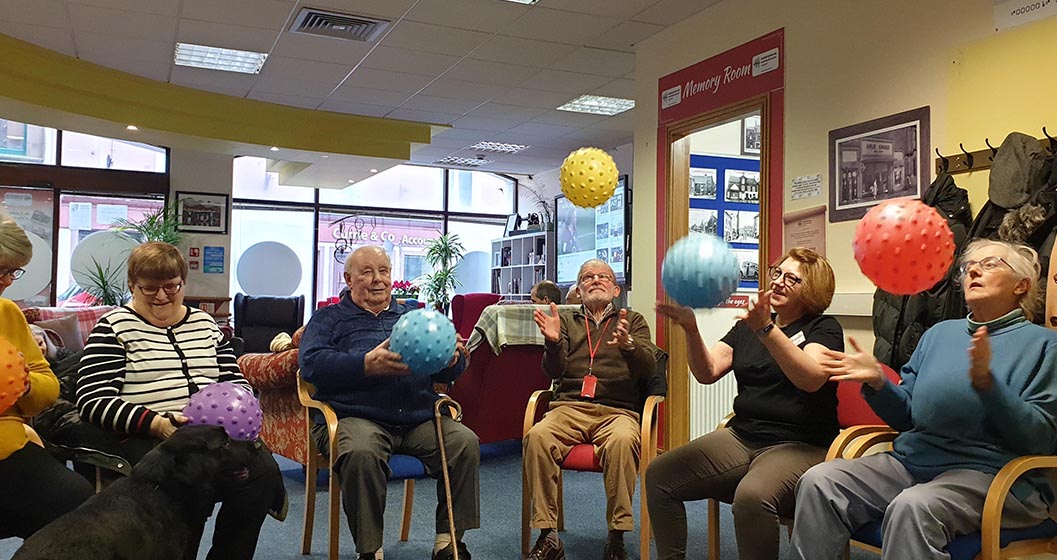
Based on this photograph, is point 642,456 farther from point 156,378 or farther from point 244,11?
point 244,11

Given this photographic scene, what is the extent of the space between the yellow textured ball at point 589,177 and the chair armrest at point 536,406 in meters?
0.88

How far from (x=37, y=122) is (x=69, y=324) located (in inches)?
120

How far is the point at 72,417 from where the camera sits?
2488 mm

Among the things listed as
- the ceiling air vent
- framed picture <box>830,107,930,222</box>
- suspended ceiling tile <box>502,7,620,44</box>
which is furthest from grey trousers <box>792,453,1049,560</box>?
the ceiling air vent

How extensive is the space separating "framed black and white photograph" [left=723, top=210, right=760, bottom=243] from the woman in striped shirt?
4.00 meters

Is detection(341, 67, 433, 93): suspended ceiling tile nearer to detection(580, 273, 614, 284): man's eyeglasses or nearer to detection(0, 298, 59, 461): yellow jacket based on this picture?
detection(580, 273, 614, 284): man's eyeglasses

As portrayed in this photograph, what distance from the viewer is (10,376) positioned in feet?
6.61

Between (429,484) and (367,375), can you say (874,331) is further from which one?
(429,484)

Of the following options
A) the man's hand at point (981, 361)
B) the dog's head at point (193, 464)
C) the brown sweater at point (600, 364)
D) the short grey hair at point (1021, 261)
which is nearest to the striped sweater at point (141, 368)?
the dog's head at point (193, 464)

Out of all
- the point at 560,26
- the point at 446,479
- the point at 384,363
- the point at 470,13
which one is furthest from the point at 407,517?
the point at 560,26

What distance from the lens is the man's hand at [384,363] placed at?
112 inches

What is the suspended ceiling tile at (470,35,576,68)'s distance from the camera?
590 cm

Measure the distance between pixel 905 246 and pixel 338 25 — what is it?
4653 millimetres

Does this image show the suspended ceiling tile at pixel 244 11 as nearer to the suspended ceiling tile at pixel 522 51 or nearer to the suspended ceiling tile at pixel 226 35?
the suspended ceiling tile at pixel 226 35
